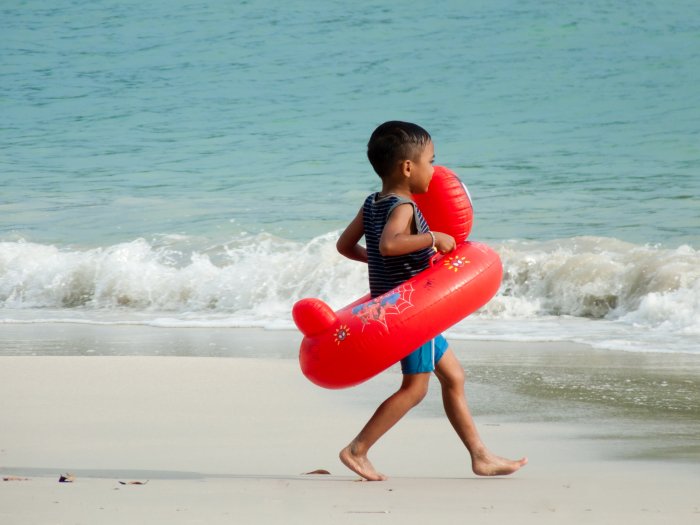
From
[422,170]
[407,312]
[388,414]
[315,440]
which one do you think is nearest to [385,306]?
[407,312]

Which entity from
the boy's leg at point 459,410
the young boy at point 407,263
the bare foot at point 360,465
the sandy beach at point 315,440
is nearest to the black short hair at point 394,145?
the young boy at point 407,263

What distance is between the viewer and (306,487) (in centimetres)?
321

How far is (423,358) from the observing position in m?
3.54

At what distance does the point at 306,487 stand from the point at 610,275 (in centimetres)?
693

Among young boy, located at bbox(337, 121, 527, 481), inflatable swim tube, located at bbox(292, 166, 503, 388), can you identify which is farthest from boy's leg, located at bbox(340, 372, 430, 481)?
inflatable swim tube, located at bbox(292, 166, 503, 388)

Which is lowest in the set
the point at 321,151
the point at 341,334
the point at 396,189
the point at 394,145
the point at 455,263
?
the point at 321,151

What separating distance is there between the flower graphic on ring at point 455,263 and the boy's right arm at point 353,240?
1.02 feet

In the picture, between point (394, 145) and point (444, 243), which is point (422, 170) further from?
point (444, 243)

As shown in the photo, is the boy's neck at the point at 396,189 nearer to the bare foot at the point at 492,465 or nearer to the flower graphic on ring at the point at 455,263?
the flower graphic on ring at the point at 455,263

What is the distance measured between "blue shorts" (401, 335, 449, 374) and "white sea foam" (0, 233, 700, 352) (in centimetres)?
380

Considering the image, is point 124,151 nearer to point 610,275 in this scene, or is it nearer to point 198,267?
point 198,267

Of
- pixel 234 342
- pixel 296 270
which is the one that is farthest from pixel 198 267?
pixel 234 342

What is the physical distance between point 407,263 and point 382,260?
0.28 ft

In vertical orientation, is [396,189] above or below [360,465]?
above
